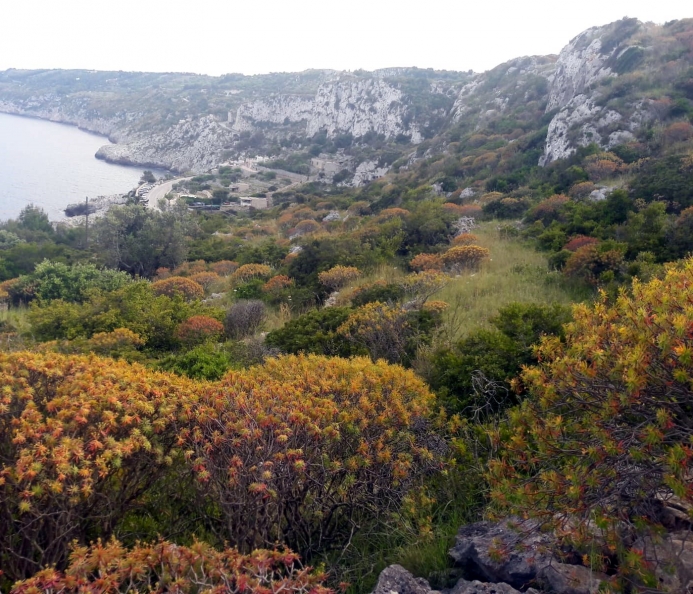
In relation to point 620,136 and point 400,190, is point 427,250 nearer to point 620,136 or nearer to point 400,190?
point 620,136

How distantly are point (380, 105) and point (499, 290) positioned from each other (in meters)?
75.2

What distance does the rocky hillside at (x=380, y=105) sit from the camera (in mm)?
26250

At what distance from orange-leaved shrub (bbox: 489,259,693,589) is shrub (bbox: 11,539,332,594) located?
1172mm

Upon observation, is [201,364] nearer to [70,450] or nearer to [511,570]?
[70,450]

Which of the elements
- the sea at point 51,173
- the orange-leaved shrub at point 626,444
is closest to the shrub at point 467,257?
the orange-leaved shrub at point 626,444

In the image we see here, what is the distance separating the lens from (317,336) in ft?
23.1

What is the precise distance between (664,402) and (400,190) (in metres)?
29.4

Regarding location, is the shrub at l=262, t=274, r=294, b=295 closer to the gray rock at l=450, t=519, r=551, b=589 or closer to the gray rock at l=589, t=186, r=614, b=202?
the gray rock at l=589, t=186, r=614, b=202

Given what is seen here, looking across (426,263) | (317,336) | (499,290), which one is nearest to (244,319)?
(317,336)

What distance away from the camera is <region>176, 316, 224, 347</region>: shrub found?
9.12 metres

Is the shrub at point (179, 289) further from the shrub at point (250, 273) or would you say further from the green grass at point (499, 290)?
the green grass at point (499, 290)

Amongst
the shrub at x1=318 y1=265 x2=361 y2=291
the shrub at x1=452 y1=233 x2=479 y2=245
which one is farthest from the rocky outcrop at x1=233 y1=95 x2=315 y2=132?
the shrub at x1=318 y1=265 x2=361 y2=291

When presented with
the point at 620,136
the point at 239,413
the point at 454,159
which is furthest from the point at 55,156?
the point at 239,413

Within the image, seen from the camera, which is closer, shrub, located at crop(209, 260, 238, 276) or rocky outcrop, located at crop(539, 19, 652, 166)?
shrub, located at crop(209, 260, 238, 276)
